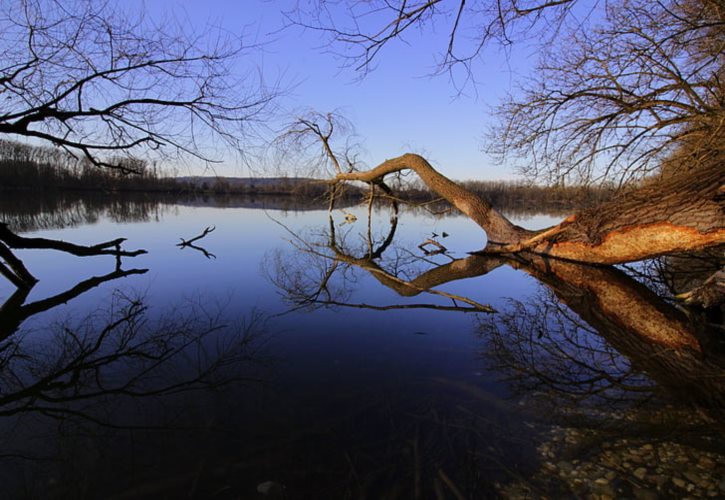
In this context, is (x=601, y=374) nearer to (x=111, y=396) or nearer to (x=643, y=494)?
(x=643, y=494)

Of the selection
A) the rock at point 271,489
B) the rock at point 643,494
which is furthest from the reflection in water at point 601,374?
the rock at point 271,489

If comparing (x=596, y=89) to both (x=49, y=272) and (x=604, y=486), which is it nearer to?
(x=604, y=486)

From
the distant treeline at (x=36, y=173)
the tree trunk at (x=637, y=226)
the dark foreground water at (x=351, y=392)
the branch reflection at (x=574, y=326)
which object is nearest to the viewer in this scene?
the dark foreground water at (x=351, y=392)

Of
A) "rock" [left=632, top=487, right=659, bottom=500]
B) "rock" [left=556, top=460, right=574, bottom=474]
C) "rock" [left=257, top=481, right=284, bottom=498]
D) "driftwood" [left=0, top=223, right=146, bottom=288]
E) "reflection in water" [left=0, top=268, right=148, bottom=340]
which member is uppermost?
"driftwood" [left=0, top=223, right=146, bottom=288]

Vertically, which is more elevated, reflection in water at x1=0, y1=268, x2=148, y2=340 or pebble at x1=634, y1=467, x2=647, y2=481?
pebble at x1=634, y1=467, x2=647, y2=481

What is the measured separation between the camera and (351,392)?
2293 millimetres

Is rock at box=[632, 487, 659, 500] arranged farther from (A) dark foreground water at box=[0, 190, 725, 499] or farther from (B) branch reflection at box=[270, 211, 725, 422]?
(B) branch reflection at box=[270, 211, 725, 422]

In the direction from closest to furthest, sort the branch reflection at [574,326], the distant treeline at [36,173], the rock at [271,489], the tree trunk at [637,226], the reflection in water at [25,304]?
1. the rock at [271,489]
2. the branch reflection at [574,326]
3. the reflection in water at [25,304]
4. the tree trunk at [637,226]
5. the distant treeline at [36,173]

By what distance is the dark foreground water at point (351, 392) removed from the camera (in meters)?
1.56

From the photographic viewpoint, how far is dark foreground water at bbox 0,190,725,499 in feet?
5.12

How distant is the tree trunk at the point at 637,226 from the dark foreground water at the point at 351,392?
97 cm

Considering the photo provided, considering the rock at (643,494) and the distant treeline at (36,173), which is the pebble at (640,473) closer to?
the rock at (643,494)

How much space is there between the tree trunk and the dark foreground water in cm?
97

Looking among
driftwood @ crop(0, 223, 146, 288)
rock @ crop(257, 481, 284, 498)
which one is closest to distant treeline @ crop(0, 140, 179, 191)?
driftwood @ crop(0, 223, 146, 288)
